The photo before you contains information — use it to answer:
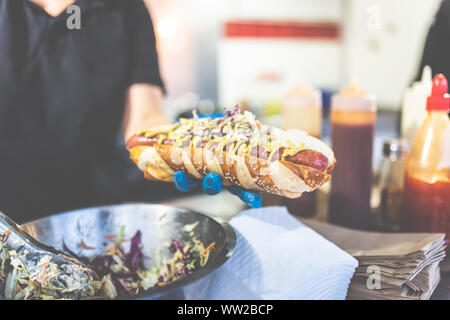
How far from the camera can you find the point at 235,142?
31.5 inches

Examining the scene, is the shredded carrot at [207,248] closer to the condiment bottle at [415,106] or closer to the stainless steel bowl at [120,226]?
the stainless steel bowl at [120,226]

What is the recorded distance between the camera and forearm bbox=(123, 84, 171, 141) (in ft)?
5.04

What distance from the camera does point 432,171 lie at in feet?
3.01

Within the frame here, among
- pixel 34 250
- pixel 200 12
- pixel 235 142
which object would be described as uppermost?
pixel 200 12

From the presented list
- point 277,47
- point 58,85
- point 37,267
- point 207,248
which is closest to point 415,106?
point 207,248

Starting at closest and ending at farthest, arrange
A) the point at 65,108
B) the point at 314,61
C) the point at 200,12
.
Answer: the point at 65,108, the point at 200,12, the point at 314,61

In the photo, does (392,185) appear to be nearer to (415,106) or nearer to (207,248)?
(415,106)

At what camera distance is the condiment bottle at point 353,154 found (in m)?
1.13

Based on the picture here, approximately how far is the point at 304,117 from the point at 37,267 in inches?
36.3

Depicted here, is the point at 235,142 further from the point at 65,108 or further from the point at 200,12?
the point at 200,12

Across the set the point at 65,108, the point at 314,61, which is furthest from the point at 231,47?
the point at 65,108

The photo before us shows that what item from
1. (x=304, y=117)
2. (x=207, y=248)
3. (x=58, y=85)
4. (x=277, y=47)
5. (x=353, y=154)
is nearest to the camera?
(x=207, y=248)

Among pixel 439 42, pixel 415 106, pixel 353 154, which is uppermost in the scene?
pixel 439 42
